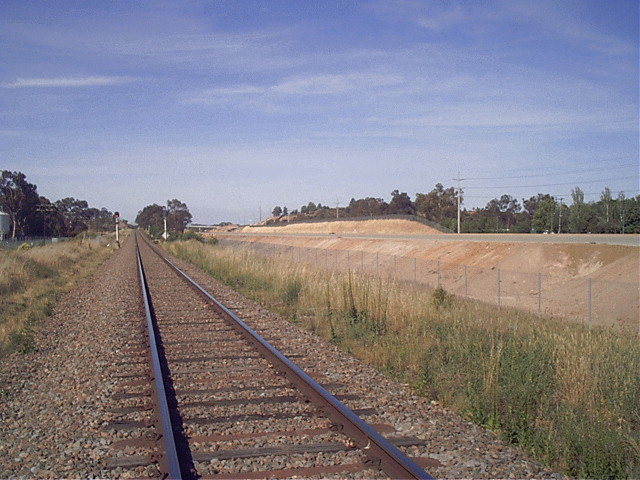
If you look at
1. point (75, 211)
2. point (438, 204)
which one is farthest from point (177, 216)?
point (438, 204)

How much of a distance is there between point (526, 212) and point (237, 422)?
130 m

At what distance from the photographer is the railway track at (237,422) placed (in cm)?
603

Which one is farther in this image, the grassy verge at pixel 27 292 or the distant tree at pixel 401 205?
the distant tree at pixel 401 205

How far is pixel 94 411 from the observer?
791 cm

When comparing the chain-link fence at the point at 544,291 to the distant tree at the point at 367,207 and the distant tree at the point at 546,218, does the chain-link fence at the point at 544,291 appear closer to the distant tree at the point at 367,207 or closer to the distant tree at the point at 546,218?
the distant tree at the point at 546,218

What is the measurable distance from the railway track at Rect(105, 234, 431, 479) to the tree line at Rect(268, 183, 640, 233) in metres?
67.8

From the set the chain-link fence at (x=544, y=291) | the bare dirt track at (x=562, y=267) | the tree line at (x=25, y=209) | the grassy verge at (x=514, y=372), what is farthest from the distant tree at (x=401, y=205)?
the grassy verge at (x=514, y=372)

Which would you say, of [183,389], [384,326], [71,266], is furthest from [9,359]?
[71,266]

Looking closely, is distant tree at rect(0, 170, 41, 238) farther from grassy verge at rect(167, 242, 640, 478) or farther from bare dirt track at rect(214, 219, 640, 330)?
grassy verge at rect(167, 242, 640, 478)

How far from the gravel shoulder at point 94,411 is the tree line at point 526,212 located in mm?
66918

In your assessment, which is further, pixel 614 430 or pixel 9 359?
→ pixel 9 359

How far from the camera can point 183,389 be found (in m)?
8.82

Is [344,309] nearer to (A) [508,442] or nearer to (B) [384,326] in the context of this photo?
(B) [384,326]

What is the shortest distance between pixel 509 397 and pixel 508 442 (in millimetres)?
1063
